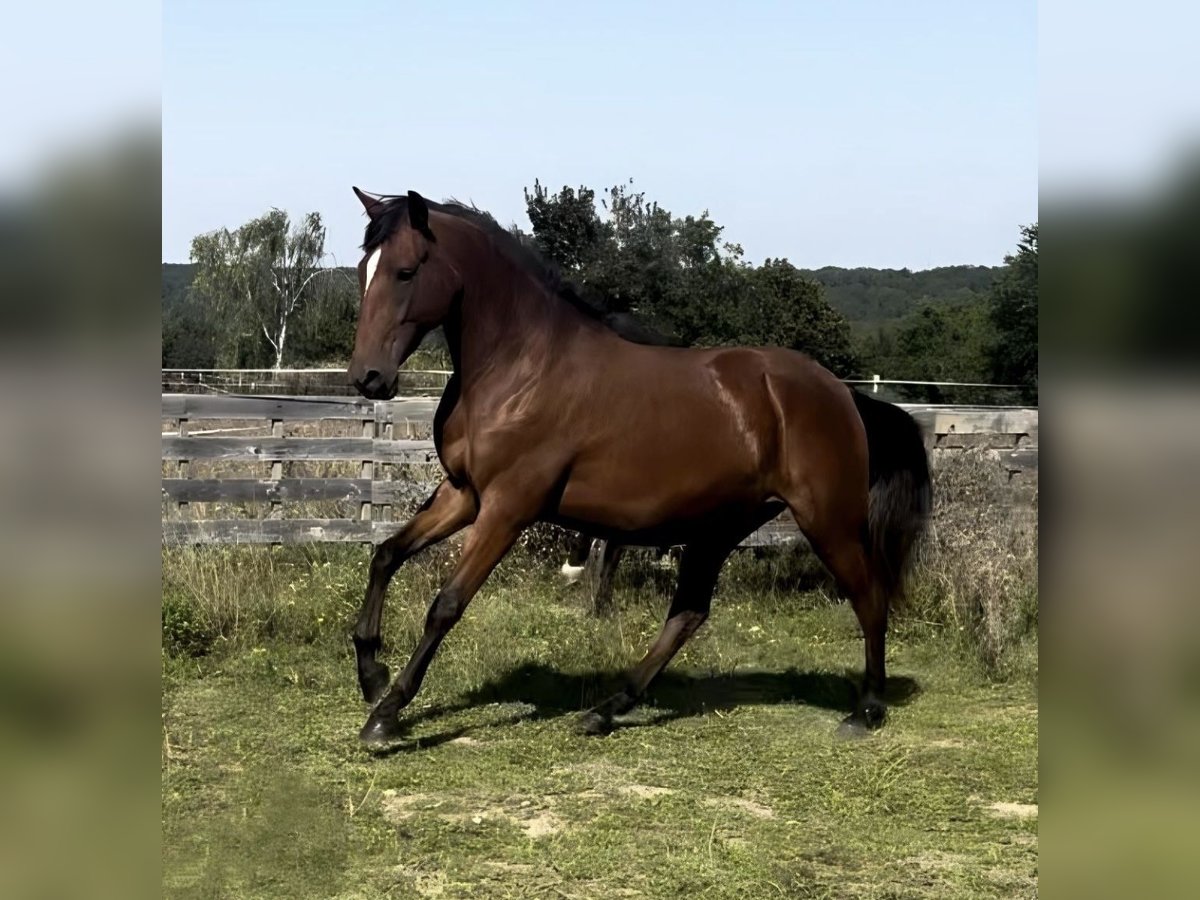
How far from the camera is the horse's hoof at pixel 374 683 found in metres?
5.82

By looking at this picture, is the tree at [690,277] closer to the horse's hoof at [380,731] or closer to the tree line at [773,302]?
the tree line at [773,302]

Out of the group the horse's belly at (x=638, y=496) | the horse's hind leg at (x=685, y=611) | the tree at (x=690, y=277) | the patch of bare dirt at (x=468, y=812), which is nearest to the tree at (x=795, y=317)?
the tree at (x=690, y=277)

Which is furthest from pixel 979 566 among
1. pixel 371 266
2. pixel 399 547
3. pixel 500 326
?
pixel 371 266

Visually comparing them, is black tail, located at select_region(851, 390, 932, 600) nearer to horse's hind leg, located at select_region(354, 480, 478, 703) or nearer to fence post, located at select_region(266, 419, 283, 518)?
horse's hind leg, located at select_region(354, 480, 478, 703)

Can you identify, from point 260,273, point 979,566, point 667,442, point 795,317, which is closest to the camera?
point 667,442

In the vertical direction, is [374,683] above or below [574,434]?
below

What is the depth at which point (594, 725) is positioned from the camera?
580 centimetres

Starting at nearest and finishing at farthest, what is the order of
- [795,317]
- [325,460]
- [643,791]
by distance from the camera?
[643,791], [325,460], [795,317]

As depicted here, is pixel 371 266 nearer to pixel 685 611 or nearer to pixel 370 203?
pixel 370 203

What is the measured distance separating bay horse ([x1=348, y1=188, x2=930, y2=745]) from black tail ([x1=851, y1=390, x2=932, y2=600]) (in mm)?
135

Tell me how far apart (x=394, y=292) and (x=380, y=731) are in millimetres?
2037

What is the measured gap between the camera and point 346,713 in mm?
5930

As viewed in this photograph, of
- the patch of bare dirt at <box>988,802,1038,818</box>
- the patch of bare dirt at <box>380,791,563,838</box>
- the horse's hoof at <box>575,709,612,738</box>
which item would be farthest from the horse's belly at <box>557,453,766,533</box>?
the patch of bare dirt at <box>988,802,1038,818</box>

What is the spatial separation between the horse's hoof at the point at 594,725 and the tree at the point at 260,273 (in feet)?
164
